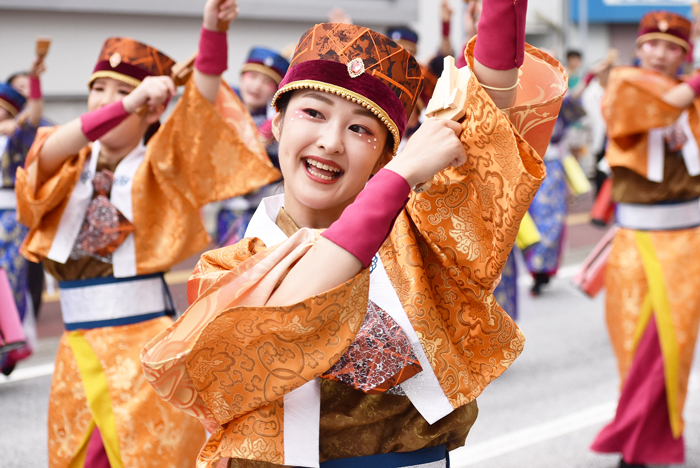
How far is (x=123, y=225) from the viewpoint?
8.97 feet

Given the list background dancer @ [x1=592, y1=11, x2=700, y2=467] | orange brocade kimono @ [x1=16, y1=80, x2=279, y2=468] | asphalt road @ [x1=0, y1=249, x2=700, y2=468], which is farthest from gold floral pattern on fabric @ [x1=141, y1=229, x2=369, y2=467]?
background dancer @ [x1=592, y1=11, x2=700, y2=467]

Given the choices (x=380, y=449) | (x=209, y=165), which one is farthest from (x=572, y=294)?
(x=380, y=449)

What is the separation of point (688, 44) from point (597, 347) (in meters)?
2.39

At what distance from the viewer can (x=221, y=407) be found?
4.73ft

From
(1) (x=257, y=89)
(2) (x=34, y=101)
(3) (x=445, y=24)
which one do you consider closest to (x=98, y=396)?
(3) (x=445, y=24)

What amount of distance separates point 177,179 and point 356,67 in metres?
1.43

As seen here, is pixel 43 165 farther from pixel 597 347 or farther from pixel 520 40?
pixel 597 347

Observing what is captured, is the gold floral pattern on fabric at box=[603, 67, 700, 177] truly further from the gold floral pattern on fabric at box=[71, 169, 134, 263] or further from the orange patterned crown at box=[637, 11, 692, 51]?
the gold floral pattern on fabric at box=[71, 169, 134, 263]

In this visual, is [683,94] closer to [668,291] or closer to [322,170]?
[668,291]

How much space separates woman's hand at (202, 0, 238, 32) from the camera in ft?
7.56

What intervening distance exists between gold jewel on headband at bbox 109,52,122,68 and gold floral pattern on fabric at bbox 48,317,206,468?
90cm

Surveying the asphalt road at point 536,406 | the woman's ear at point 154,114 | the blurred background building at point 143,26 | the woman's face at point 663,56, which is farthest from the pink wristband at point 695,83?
the blurred background building at point 143,26

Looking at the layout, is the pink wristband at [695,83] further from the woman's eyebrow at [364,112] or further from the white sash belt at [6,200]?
the white sash belt at [6,200]

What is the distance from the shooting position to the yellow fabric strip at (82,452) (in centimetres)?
260
